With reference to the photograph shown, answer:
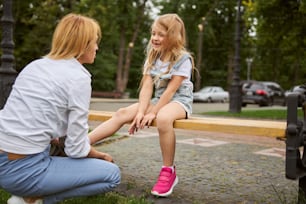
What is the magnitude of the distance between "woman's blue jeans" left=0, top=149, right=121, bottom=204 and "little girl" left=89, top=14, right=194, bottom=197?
2.68 feet

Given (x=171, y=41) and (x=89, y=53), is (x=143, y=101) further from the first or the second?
(x=89, y=53)

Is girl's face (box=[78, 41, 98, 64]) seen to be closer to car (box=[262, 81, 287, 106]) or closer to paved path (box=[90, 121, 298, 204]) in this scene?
paved path (box=[90, 121, 298, 204])

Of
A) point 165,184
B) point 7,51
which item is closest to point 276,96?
point 7,51

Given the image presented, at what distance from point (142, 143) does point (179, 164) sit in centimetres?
178

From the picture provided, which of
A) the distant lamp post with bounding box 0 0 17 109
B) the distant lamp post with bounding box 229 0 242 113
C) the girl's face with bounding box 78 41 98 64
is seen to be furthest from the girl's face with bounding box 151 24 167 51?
the distant lamp post with bounding box 229 0 242 113

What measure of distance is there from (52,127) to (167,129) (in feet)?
3.64

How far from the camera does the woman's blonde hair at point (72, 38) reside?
249 cm

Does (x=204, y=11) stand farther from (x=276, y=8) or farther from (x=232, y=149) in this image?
(x=232, y=149)

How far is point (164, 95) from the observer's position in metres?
3.47

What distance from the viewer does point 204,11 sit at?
38.8m

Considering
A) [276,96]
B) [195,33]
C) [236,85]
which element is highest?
[195,33]

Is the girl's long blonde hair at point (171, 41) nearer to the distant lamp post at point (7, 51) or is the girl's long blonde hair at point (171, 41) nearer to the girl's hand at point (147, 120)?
the girl's hand at point (147, 120)

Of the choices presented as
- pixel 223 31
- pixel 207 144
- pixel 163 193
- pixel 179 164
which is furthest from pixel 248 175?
pixel 223 31

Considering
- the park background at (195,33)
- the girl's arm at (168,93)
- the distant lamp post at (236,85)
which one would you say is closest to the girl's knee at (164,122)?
the girl's arm at (168,93)
